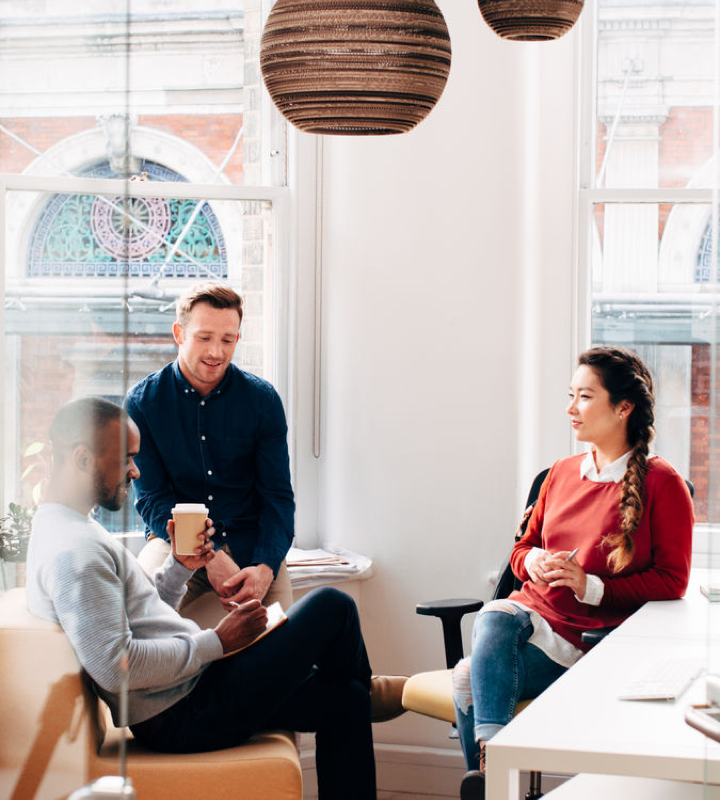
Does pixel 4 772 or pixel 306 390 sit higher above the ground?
pixel 306 390

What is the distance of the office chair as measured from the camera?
2836 mm

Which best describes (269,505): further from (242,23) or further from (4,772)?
(4,772)

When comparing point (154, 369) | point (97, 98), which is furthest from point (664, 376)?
point (97, 98)

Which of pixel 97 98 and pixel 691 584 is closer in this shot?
pixel 97 98

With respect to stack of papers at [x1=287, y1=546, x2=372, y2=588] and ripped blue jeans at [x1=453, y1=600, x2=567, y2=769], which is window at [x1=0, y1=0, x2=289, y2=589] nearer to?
ripped blue jeans at [x1=453, y1=600, x2=567, y2=769]

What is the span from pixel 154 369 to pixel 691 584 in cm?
186

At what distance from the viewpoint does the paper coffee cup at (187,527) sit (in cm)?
266

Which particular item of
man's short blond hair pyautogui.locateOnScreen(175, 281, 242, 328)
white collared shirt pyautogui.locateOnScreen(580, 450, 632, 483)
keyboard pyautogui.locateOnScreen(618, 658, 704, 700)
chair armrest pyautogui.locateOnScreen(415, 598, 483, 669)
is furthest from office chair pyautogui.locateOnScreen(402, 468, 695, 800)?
man's short blond hair pyautogui.locateOnScreen(175, 281, 242, 328)

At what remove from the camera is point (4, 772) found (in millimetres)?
923

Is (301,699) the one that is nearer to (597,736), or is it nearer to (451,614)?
(451,614)

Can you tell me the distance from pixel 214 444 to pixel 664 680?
1.53m

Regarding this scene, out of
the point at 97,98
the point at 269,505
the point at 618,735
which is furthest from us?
the point at 269,505

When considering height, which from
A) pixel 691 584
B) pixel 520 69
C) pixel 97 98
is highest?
pixel 520 69

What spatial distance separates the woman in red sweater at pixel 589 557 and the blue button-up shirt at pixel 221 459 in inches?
27.5
